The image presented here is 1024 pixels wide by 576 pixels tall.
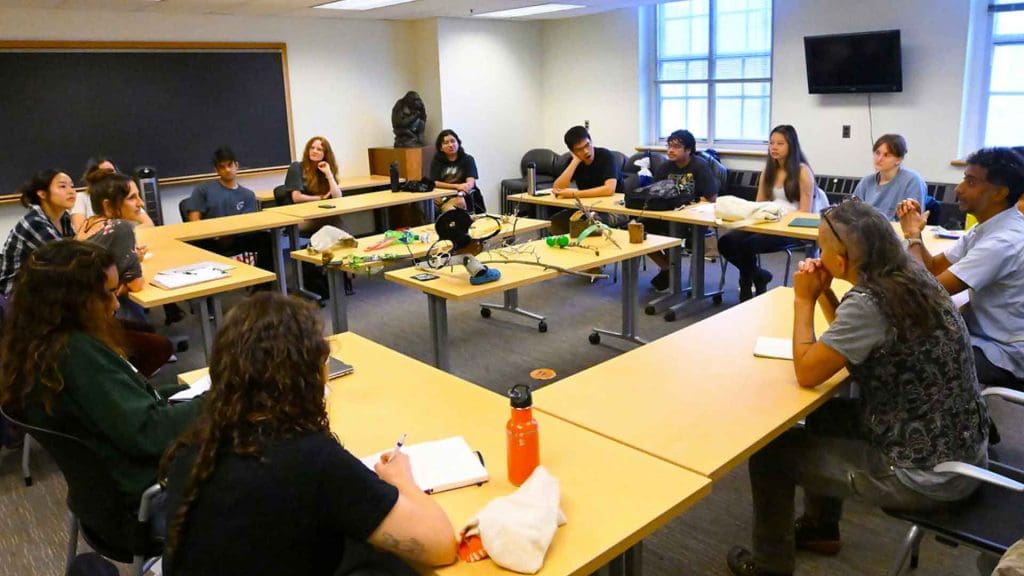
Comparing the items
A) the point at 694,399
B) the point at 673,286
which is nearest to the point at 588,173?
the point at 673,286

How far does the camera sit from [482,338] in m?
4.71

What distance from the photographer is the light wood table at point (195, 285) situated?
3361 millimetres

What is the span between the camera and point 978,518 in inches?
72.6

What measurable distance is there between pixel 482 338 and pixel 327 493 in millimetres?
3492

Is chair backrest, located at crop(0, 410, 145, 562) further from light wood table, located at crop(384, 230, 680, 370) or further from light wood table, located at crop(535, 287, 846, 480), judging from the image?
light wood table, located at crop(384, 230, 680, 370)

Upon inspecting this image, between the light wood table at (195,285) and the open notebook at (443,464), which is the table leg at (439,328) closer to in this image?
the light wood table at (195,285)

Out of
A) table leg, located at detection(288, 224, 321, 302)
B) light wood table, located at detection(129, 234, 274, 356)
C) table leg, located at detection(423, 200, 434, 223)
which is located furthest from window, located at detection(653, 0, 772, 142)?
light wood table, located at detection(129, 234, 274, 356)

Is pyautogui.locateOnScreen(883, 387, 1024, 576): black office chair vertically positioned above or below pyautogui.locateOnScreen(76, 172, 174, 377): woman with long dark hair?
below

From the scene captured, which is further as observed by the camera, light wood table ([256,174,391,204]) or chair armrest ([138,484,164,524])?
light wood table ([256,174,391,204])

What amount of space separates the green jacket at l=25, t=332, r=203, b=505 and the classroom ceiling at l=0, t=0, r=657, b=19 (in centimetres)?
515

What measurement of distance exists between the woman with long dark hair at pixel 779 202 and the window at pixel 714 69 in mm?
2582

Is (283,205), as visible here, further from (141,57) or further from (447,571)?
(447,571)

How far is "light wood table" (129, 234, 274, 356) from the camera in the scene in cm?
336

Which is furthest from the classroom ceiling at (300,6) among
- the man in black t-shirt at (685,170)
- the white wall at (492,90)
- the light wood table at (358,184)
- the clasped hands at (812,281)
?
the clasped hands at (812,281)
